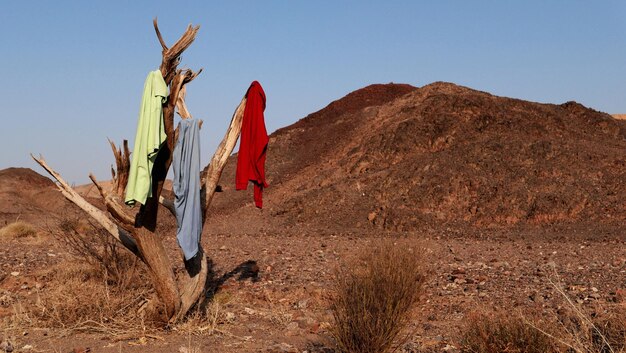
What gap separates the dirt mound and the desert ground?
14cm

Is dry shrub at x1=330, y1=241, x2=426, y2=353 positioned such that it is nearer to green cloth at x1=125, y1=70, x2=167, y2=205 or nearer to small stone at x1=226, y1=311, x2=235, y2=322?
small stone at x1=226, y1=311, x2=235, y2=322

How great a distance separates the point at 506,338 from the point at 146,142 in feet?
12.0

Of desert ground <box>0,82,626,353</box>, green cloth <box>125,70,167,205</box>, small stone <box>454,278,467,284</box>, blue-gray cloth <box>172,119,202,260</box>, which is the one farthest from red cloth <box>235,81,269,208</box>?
small stone <box>454,278,467,284</box>

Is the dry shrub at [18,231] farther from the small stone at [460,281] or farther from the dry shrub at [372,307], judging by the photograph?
the dry shrub at [372,307]

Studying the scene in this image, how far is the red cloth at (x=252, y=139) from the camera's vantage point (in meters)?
7.62

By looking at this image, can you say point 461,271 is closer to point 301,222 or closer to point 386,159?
point 301,222

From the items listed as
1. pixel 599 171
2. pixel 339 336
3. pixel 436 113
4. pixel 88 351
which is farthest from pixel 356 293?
pixel 436 113

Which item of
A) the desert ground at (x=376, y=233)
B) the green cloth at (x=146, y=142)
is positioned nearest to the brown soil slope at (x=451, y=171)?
the desert ground at (x=376, y=233)

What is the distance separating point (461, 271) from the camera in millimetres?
10539

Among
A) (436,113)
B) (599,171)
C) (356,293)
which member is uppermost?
(436,113)

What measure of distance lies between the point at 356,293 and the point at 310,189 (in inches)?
681

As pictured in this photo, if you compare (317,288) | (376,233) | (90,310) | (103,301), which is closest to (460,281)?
(317,288)

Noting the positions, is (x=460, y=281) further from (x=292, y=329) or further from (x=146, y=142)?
(x=146, y=142)

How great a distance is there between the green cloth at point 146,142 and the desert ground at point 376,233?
136 cm
